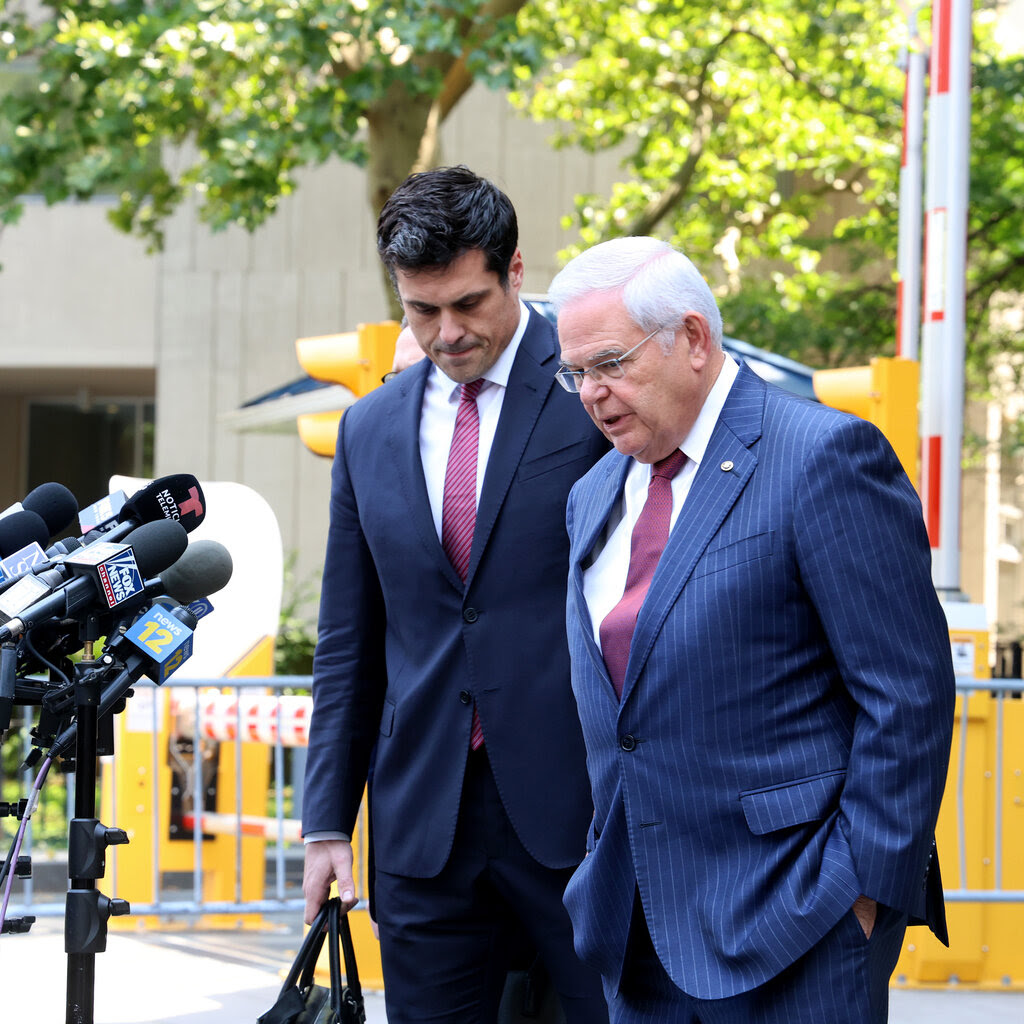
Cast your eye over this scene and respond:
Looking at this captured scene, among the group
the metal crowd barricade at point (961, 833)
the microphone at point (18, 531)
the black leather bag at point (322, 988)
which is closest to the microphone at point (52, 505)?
the microphone at point (18, 531)

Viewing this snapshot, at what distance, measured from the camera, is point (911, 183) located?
8.77 metres

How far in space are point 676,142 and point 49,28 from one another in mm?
6125

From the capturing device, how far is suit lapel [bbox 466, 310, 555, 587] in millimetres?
2617

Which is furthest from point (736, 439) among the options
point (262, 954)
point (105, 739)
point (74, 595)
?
point (262, 954)

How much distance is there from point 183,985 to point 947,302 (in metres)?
4.16

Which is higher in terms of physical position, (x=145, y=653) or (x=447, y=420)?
(x=447, y=420)

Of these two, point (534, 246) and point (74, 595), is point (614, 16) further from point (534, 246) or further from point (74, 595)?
point (74, 595)

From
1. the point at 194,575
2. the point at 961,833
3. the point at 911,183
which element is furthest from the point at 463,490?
the point at 911,183

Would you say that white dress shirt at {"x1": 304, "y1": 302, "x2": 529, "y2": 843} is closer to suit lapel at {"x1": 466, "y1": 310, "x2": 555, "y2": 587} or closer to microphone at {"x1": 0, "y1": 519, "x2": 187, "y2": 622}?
suit lapel at {"x1": 466, "y1": 310, "x2": 555, "y2": 587}

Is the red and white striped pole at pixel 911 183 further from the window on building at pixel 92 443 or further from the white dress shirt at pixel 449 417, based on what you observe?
the window on building at pixel 92 443

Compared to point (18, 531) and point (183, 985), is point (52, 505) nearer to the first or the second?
point (18, 531)

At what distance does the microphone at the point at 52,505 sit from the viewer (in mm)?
2875

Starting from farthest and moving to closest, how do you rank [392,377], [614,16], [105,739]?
[614,16] → [392,377] → [105,739]

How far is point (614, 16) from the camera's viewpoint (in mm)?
13156
